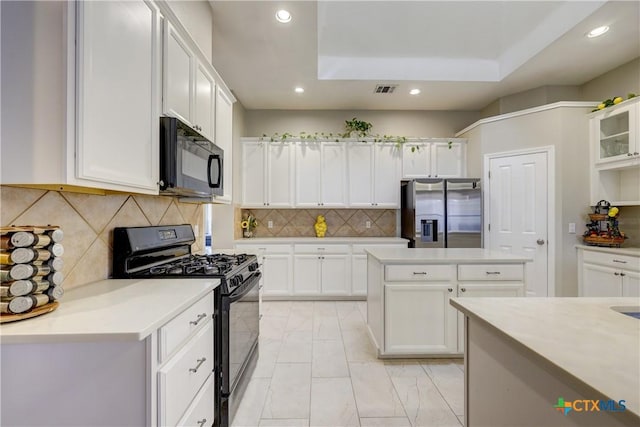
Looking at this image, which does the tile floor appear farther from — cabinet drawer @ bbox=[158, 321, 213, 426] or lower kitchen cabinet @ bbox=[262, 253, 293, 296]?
lower kitchen cabinet @ bbox=[262, 253, 293, 296]

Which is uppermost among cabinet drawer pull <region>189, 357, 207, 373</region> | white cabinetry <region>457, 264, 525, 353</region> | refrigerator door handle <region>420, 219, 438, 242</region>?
refrigerator door handle <region>420, 219, 438, 242</region>

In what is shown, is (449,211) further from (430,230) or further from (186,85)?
(186,85)

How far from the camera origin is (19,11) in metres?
1.04

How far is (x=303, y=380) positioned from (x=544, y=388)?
69.5 inches

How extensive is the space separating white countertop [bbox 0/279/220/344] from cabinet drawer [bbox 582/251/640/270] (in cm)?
381

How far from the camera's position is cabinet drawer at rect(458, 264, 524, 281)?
2.46 m

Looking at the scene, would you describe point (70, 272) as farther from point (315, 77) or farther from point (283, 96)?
point (283, 96)

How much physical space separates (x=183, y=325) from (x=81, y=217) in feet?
2.57

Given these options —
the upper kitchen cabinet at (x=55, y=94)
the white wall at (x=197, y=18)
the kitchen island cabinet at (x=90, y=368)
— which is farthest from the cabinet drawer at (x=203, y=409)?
the white wall at (x=197, y=18)

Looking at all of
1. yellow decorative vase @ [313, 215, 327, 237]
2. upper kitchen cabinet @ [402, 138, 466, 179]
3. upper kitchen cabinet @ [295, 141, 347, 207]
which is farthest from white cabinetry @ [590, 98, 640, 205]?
yellow decorative vase @ [313, 215, 327, 237]

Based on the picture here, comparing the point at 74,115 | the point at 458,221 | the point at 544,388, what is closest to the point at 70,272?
the point at 74,115

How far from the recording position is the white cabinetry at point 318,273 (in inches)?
166

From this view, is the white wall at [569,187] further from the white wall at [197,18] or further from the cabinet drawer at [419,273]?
the white wall at [197,18]

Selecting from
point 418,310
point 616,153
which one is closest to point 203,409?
point 418,310
